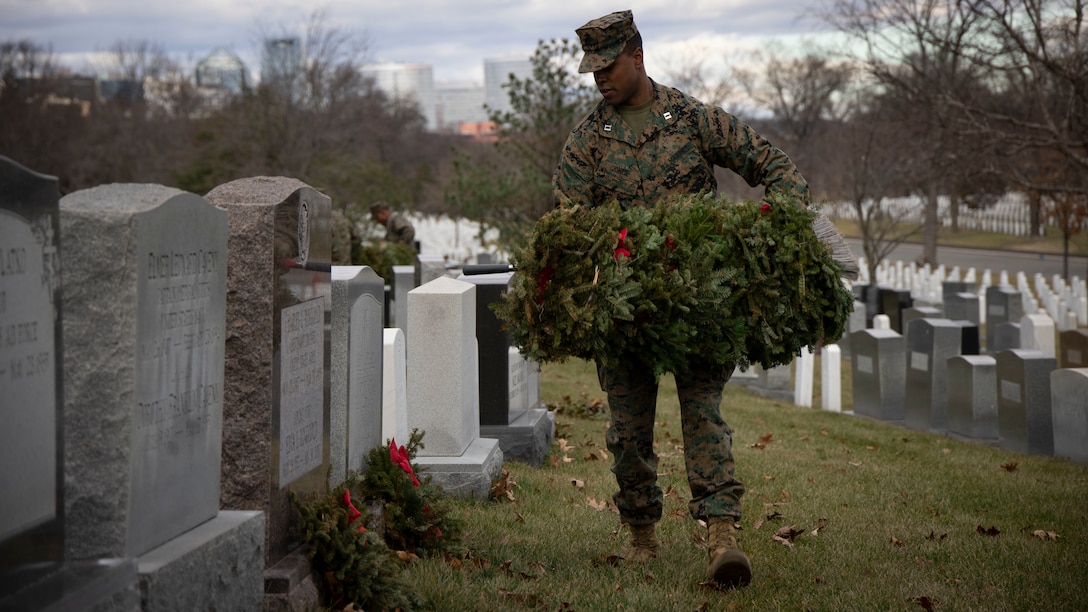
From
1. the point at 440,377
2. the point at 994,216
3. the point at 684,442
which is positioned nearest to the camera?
the point at 684,442

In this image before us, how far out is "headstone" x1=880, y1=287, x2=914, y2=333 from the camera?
21.9 m

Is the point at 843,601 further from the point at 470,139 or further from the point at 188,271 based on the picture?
the point at 470,139

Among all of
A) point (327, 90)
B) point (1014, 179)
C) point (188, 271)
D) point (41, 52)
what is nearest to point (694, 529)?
point (188, 271)

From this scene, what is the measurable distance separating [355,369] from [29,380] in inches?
114

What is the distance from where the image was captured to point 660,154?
5.61 m

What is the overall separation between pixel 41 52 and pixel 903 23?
4409 centimetres

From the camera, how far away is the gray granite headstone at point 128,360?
10.9 ft

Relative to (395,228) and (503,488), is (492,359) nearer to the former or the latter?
(503,488)

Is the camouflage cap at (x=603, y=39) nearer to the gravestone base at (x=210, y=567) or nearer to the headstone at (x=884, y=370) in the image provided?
the gravestone base at (x=210, y=567)

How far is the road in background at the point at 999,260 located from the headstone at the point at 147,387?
120ft

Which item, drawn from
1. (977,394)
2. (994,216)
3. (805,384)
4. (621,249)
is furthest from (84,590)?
(994,216)

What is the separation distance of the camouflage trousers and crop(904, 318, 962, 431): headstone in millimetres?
8355

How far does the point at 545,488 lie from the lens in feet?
25.1

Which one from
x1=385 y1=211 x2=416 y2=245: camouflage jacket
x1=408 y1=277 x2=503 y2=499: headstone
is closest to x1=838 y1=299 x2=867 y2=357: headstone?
x1=385 y1=211 x2=416 y2=245: camouflage jacket
